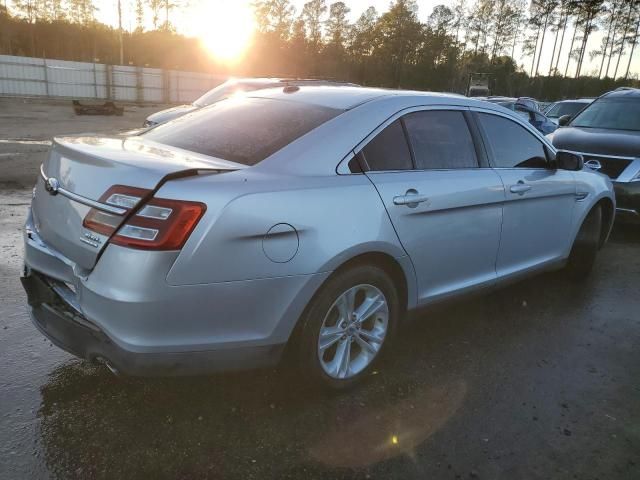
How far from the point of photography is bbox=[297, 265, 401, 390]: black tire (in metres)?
2.68

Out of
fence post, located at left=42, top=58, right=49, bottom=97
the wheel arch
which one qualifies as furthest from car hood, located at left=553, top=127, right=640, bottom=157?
fence post, located at left=42, top=58, right=49, bottom=97

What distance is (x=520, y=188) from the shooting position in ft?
12.7

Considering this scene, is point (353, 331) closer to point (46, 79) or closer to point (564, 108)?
point (564, 108)

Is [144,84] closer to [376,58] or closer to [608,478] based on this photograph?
[608,478]

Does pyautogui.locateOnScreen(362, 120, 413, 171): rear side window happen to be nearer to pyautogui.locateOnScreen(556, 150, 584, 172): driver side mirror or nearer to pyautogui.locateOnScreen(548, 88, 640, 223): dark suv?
pyautogui.locateOnScreen(556, 150, 584, 172): driver side mirror

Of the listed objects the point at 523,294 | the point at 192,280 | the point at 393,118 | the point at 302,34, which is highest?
the point at 302,34

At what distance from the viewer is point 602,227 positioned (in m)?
5.49

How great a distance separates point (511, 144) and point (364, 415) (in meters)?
2.37

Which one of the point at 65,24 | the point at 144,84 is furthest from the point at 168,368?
the point at 65,24

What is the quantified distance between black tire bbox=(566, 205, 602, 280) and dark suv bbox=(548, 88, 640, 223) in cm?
87

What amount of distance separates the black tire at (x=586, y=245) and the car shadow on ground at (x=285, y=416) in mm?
1696

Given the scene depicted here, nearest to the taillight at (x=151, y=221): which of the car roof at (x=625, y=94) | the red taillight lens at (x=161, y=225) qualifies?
the red taillight lens at (x=161, y=225)

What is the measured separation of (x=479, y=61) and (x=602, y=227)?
79.5 m

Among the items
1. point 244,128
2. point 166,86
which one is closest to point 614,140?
point 244,128
